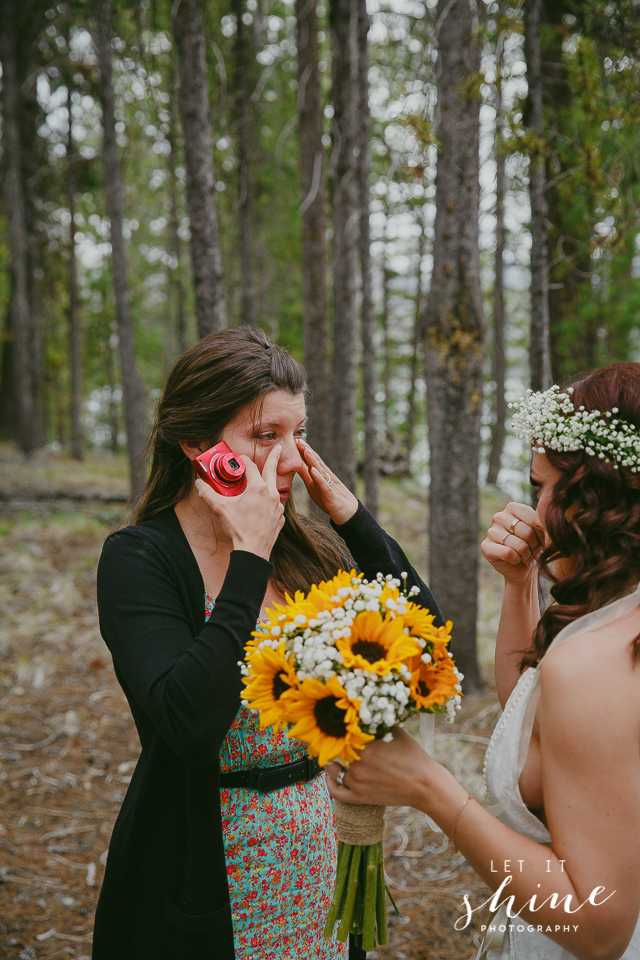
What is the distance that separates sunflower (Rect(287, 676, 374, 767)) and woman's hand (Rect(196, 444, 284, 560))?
0.47m

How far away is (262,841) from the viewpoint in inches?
71.5

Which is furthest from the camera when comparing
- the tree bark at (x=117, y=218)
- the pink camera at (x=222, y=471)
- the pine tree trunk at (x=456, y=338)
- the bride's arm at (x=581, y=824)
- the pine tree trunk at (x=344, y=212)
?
the tree bark at (x=117, y=218)

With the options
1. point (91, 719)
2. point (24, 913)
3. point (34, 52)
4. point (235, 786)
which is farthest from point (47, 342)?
point (235, 786)

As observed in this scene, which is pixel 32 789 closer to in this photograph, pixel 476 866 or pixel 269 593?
pixel 269 593

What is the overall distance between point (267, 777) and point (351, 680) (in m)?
0.73

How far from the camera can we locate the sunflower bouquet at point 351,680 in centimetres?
132

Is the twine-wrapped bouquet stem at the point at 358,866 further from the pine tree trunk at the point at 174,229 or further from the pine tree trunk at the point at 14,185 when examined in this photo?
the pine tree trunk at the point at 14,185

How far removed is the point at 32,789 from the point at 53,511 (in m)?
6.37

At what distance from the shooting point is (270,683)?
145 cm

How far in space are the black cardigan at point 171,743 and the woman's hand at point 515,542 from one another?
72cm

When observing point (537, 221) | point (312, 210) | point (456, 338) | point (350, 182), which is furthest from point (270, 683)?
point (312, 210)

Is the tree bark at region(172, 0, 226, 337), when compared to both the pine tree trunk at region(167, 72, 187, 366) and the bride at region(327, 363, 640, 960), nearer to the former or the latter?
the pine tree trunk at region(167, 72, 187, 366)

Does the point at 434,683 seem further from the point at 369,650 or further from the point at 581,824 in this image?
the point at 581,824

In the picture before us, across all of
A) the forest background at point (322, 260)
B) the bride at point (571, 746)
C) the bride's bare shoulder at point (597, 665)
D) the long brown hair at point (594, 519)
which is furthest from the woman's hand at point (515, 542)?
the bride's bare shoulder at point (597, 665)
